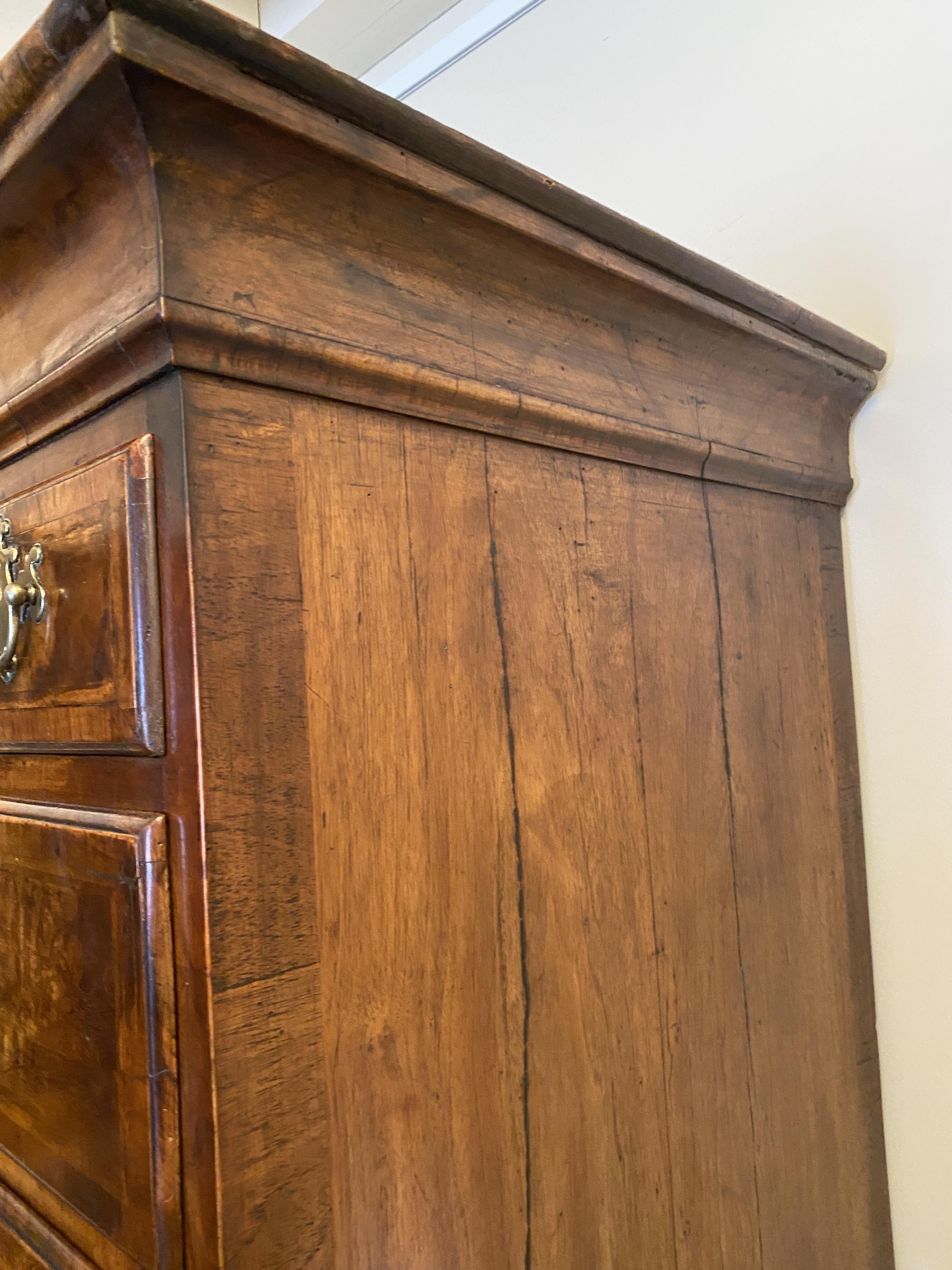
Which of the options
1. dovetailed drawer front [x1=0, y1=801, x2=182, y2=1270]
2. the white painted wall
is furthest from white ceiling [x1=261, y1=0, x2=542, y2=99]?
dovetailed drawer front [x1=0, y1=801, x2=182, y2=1270]

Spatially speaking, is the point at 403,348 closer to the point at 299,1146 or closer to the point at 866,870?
the point at 299,1146

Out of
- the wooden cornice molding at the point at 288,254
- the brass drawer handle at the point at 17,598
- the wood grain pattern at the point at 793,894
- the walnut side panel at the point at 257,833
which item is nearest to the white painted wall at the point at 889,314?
the wood grain pattern at the point at 793,894

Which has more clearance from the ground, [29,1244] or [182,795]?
[182,795]

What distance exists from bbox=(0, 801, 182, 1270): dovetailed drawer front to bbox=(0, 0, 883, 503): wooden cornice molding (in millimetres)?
240

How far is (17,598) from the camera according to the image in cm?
51

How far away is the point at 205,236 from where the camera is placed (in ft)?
1.42

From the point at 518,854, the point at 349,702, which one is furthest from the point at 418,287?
the point at 518,854

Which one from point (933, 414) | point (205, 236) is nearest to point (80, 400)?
point (205, 236)

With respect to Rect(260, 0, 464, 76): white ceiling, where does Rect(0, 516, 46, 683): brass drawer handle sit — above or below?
below

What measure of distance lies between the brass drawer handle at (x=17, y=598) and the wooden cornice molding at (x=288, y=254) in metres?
0.08

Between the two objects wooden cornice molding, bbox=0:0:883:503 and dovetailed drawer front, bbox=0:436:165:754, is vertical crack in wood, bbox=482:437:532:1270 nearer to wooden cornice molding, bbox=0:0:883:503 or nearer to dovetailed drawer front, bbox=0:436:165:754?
wooden cornice molding, bbox=0:0:883:503

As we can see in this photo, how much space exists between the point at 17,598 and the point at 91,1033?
0.79ft

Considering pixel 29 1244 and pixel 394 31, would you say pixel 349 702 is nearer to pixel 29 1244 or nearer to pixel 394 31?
pixel 29 1244

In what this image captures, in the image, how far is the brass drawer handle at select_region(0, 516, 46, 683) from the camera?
51 centimetres
